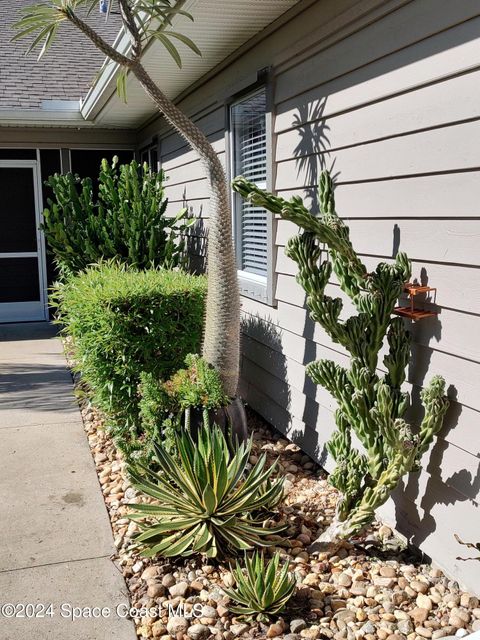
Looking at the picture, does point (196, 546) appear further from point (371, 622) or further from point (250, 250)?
point (250, 250)

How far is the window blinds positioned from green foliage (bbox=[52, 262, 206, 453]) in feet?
2.75

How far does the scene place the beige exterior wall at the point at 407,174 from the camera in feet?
9.89

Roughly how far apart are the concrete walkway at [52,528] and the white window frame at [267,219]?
180 centimetres

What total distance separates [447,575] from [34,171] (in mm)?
9174

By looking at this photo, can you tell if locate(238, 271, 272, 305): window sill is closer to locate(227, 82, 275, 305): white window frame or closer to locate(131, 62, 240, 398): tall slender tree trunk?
locate(227, 82, 275, 305): white window frame

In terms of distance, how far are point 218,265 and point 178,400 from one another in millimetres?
907

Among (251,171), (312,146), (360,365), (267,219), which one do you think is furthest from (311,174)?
(360,365)

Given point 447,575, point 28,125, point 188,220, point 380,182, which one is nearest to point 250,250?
point 188,220

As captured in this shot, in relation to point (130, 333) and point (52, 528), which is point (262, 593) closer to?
point (52, 528)

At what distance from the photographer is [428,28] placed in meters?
3.20

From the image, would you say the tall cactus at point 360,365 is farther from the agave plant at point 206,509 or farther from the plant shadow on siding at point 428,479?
the agave plant at point 206,509

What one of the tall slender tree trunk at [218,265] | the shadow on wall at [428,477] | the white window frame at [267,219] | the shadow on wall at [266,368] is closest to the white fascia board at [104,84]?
the white window frame at [267,219]

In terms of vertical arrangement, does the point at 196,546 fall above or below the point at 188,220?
below

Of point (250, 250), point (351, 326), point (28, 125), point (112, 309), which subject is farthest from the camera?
point (28, 125)
